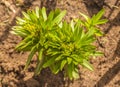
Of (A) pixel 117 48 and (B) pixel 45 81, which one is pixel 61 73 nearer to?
(B) pixel 45 81

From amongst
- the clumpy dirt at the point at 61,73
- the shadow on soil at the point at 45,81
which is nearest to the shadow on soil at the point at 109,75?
the clumpy dirt at the point at 61,73

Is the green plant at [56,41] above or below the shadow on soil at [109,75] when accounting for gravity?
above

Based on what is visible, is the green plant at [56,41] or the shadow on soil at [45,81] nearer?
the green plant at [56,41]

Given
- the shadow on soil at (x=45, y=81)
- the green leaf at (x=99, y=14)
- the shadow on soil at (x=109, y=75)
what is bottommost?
the shadow on soil at (x=109, y=75)

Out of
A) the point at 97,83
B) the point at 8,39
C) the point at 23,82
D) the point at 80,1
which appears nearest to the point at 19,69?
the point at 23,82

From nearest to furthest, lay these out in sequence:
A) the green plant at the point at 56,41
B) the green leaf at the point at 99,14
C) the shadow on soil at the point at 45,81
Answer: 1. the green plant at the point at 56,41
2. the green leaf at the point at 99,14
3. the shadow on soil at the point at 45,81

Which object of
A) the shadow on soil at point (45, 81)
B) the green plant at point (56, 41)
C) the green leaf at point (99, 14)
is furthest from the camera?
the shadow on soil at point (45, 81)

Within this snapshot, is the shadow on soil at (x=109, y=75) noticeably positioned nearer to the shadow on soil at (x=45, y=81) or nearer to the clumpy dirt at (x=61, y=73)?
the clumpy dirt at (x=61, y=73)

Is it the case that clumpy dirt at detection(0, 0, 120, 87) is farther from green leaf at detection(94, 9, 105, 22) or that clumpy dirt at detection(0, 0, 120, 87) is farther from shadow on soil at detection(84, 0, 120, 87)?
green leaf at detection(94, 9, 105, 22)

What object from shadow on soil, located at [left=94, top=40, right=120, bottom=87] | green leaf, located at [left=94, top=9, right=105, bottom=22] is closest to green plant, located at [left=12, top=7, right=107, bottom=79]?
green leaf, located at [left=94, top=9, right=105, bottom=22]
